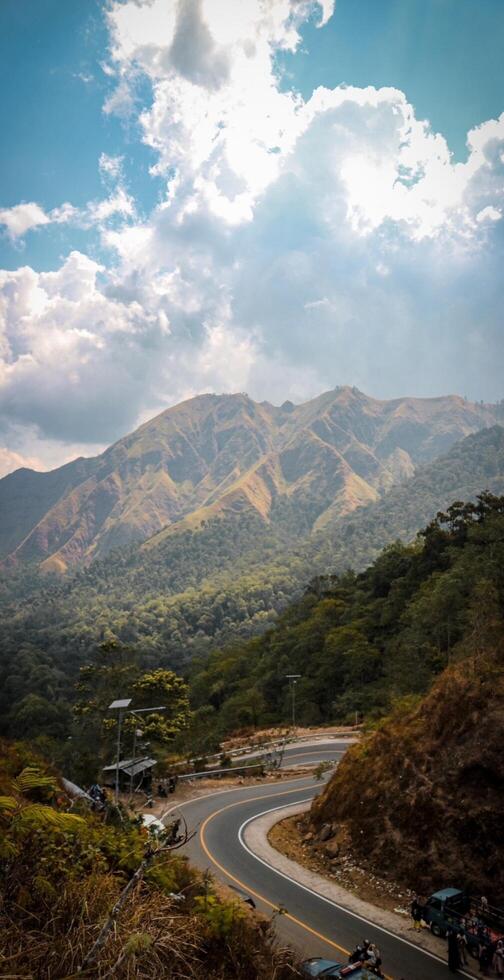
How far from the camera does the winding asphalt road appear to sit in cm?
1475

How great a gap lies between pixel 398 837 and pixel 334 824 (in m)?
4.11

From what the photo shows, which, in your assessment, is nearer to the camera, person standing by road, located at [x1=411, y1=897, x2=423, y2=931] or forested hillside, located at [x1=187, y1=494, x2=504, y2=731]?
person standing by road, located at [x1=411, y1=897, x2=423, y2=931]

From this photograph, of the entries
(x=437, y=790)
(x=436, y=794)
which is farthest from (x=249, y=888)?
(x=437, y=790)

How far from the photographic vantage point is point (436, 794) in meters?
19.3

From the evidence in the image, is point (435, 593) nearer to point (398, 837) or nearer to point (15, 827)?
point (398, 837)

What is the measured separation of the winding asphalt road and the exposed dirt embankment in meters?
2.78

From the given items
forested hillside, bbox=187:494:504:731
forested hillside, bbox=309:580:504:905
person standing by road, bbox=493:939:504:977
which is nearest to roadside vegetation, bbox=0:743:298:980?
person standing by road, bbox=493:939:504:977

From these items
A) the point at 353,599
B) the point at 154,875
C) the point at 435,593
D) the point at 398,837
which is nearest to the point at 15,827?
the point at 154,875

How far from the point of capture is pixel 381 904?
58.0 feet

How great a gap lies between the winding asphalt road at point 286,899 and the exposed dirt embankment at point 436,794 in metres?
2.78

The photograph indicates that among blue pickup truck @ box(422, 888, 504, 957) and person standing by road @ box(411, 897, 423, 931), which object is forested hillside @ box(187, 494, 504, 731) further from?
person standing by road @ box(411, 897, 423, 931)

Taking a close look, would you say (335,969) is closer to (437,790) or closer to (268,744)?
(437,790)

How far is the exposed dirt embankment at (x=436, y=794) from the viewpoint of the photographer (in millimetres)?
17594

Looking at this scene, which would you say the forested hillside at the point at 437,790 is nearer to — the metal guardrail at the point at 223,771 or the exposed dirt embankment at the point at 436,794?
the exposed dirt embankment at the point at 436,794
